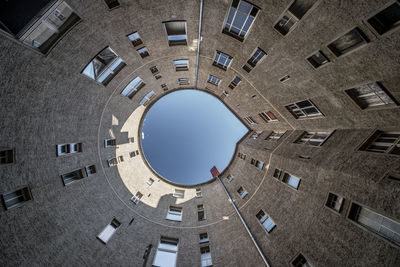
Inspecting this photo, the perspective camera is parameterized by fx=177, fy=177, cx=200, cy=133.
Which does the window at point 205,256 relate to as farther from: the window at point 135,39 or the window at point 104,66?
the window at point 135,39

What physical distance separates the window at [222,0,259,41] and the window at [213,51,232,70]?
2.84m

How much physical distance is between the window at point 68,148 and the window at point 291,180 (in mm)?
16701

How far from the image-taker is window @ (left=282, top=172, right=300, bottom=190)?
12.8 metres

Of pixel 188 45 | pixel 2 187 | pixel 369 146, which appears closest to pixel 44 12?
pixel 2 187

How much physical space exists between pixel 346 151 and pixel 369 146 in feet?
3.38

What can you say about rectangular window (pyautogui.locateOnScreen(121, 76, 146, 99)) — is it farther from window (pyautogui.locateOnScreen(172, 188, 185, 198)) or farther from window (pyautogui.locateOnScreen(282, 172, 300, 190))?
window (pyautogui.locateOnScreen(282, 172, 300, 190))

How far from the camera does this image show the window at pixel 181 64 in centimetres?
1928

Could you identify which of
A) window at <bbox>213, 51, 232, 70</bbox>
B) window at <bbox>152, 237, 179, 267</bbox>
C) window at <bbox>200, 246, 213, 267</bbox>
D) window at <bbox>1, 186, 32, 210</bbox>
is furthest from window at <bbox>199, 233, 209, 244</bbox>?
window at <bbox>213, 51, 232, 70</bbox>

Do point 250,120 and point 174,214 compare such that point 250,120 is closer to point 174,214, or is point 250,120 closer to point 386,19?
point 174,214

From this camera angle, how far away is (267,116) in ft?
65.9

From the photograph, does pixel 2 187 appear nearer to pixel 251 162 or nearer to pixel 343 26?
pixel 343 26

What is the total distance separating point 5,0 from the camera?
7352 mm

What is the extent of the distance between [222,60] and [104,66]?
423 inches

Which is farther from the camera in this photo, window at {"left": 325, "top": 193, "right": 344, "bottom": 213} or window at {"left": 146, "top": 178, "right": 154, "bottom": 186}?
window at {"left": 146, "top": 178, "right": 154, "bottom": 186}
